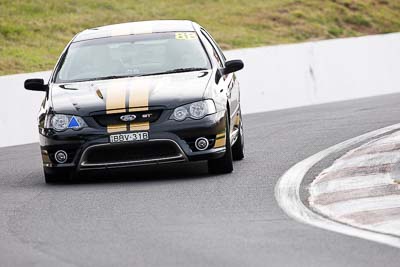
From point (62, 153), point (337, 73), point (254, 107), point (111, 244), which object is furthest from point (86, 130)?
point (337, 73)

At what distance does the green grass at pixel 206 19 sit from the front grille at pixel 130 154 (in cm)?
1812

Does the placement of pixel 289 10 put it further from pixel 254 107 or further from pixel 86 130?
pixel 86 130

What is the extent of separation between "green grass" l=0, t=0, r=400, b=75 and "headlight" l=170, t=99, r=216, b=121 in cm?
1828

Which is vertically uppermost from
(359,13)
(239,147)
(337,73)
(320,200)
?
(320,200)

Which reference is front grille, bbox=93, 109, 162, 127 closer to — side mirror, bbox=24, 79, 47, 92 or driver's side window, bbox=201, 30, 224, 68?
side mirror, bbox=24, 79, 47, 92

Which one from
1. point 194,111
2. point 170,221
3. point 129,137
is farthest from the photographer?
point 194,111

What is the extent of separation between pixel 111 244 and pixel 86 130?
3473mm

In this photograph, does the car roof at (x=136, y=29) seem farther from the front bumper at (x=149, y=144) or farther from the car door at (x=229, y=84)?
the front bumper at (x=149, y=144)

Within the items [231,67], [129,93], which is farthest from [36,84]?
[231,67]

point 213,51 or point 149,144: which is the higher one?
point 213,51

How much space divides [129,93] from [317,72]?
12.5 m

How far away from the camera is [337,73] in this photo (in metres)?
24.5

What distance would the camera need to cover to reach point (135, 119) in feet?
38.4

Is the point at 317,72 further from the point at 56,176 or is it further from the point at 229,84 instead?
the point at 56,176
